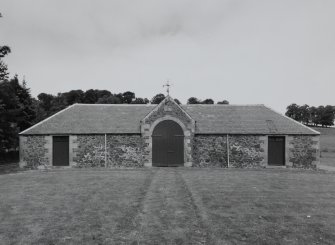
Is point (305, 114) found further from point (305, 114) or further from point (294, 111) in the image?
point (294, 111)

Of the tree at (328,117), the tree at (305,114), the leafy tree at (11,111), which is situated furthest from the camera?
the tree at (305,114)

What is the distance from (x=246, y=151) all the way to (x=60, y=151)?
1454 cm

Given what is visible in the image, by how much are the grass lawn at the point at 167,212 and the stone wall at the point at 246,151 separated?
6.50m

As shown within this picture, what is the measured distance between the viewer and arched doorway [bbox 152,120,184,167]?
70.0 ft

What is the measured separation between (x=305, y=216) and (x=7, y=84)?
81.6ft

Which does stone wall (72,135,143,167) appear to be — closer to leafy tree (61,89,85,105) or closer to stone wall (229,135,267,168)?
stone wall (229,135,267,168)

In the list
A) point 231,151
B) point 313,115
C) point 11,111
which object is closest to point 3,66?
point 11,111

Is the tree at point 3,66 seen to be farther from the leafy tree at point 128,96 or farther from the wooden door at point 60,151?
the leafy tree at point 128,96

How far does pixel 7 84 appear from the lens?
24.1m

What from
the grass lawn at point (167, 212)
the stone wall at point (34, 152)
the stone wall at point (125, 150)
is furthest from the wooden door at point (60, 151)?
the grass lawn at point (167, 212)

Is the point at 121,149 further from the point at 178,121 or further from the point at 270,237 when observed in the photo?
the point at 270,237

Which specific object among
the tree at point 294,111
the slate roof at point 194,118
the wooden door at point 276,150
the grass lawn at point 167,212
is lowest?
the grass lawn at point 167,212

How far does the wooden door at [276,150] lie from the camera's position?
21.7 m

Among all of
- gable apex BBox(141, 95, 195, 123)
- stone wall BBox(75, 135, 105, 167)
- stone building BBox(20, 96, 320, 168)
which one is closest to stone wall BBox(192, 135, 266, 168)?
stone building BBox(20, 96, 320, 168)
